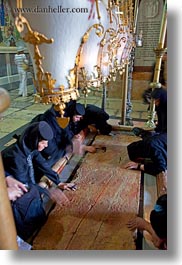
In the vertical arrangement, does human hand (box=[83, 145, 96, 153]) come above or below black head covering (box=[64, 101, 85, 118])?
below

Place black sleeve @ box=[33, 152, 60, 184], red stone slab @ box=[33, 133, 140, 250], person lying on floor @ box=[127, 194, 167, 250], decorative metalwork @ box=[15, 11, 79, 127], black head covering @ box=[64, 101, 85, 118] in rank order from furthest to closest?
black head covering @ box=[64, 101, 85, 118] < black sleeve @ box=[33, 152, 60, 184] < red stone slab @ box=[33, 133, 140, 250] < person lying on floor @ box=[127, 194, 167, 250] < decorative metalwork @ box=[15, 11, 79, 127]

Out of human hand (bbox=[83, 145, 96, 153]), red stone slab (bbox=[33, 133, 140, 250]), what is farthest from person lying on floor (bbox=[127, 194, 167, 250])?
human hand (bbox=[83, 145, 96, 153])

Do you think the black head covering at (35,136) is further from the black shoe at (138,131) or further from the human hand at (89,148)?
the black shoe at (138,131)

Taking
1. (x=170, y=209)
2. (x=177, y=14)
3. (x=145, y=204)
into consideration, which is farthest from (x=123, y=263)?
(x=145, y=204)

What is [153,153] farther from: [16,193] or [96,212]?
[16,193]

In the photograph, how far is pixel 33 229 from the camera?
72 centimetres

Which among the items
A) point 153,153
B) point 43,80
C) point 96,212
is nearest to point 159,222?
point 96,212

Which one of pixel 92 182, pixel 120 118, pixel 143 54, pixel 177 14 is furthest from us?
pixel 120 118

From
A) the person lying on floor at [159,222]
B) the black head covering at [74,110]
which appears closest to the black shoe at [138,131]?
the black head covering at [74,110]

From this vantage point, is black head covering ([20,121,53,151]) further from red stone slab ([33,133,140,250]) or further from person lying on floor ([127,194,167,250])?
person lying on floor ([127,194,167,250])

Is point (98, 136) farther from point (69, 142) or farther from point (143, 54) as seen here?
point (143, 54)

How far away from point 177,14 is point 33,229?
0.64 m

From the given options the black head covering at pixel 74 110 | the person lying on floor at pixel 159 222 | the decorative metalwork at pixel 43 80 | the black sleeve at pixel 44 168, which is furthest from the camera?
the black head covering at pixel 74 110

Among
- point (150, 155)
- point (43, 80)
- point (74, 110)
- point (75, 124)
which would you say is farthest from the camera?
point (75, 124)
